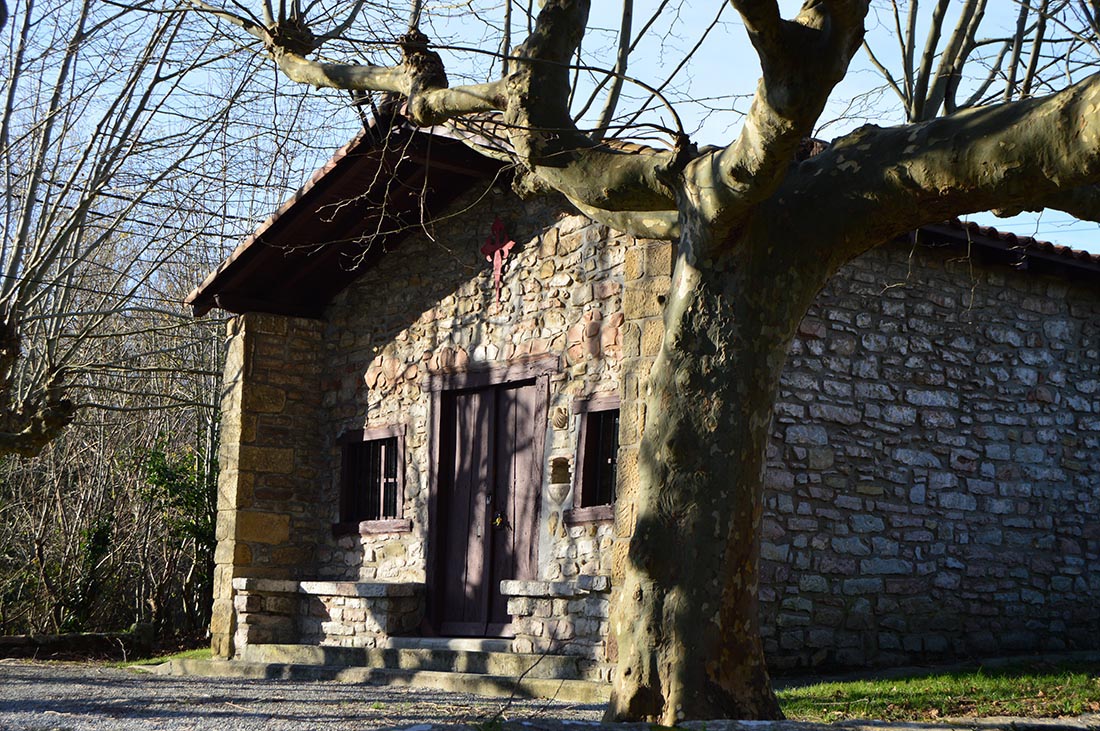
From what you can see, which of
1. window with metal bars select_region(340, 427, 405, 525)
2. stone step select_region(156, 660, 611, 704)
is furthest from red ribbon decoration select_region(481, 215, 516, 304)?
stone step select_region(156, 660, 611, 704)

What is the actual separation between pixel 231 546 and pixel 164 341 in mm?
7780

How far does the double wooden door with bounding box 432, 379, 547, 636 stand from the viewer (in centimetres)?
981

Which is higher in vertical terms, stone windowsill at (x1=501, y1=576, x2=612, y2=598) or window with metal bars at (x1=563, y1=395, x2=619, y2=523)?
window with metal bars at (x1=563, y1=395, x2=619, y2=523)

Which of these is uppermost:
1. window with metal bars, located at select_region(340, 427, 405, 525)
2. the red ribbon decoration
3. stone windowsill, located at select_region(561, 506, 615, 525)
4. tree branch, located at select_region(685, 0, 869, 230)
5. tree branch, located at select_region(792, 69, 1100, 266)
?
the red ribbon decoration

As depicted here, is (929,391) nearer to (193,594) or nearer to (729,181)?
(729,181)

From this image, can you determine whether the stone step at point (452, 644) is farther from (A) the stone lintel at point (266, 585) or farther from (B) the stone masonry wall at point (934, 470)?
(B) the stone masonry wall at point (934, 470)

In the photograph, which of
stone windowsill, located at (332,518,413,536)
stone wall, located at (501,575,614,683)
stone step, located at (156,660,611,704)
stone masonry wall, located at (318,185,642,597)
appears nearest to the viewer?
stone step, located at (156,660,611,704)

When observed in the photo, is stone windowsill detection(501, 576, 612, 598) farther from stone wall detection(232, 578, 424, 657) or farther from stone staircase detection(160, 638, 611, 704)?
stone wall detection(232, 578, 424, 657)

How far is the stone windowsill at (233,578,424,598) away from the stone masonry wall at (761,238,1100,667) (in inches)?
126

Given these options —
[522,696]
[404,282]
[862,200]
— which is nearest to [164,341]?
[404,282]

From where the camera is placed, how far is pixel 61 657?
12.1 meters

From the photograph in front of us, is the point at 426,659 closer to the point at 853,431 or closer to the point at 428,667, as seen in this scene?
the point at 428,667

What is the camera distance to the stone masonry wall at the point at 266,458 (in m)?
11.4

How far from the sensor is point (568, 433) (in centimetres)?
937
